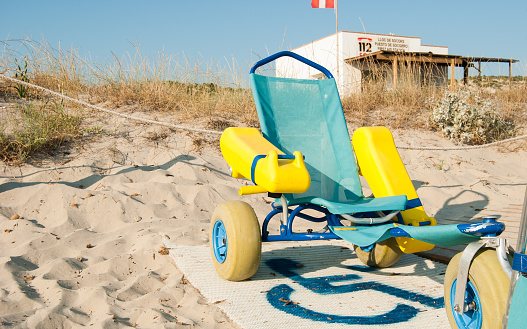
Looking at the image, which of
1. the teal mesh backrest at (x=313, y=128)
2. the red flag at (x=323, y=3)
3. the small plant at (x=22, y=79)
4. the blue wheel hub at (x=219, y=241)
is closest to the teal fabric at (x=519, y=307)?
the blue wheel hub at (x=219, y=241)

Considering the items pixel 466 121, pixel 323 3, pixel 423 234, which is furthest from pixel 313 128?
Result: pixel 323 3

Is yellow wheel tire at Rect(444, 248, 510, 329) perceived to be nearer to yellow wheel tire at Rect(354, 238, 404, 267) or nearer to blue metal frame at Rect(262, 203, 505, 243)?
blue metal frame at Rect(262, 203, 505, 243)

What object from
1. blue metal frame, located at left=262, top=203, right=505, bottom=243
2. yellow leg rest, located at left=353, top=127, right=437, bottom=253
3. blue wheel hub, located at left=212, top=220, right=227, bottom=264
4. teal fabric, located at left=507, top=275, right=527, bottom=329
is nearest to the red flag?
yellow leg rest, located at left=353, top=127, right=437, bottom=253

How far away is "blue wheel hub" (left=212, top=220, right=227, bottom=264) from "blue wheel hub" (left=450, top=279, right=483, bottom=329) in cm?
150

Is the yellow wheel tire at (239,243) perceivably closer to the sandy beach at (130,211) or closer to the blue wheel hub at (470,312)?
the sandy beach at (130,211)

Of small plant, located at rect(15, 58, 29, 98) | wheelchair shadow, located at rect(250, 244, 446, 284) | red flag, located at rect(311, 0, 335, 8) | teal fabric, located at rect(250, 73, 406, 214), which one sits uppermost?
red flag, located at rect(311, 0, 335, 8)

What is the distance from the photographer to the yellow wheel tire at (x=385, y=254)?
3131 mm

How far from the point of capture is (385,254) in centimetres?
313

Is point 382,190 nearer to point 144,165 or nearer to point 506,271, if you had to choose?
point 506,271

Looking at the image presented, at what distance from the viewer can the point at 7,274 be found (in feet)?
9.18

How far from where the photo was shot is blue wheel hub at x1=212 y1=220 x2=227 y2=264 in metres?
2.96

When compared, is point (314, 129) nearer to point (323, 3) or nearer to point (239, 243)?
point (239, 243)

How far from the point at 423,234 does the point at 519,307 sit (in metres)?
0.69

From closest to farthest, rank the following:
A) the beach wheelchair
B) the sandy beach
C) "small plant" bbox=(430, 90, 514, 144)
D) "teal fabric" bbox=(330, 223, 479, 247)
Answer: "teal fabric" bbox=(330, 223, 479, 247) → the sandy beach → the beach wheelchair → "small plant" bbox=(430, 90, 514, 144)
